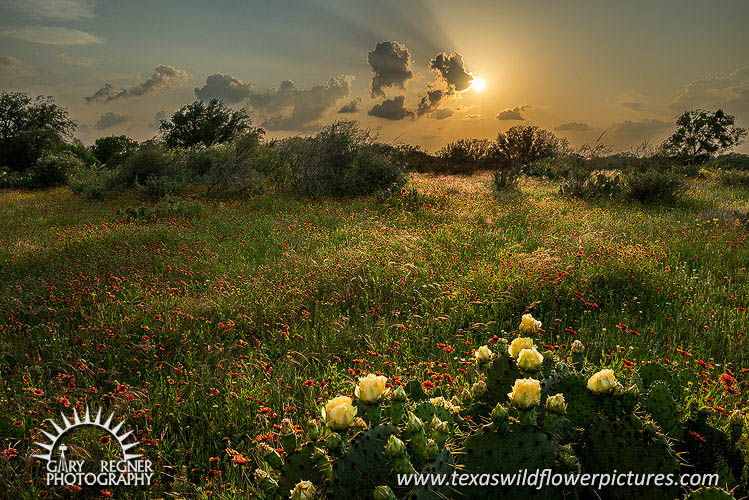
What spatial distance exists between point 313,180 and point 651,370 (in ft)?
38.5

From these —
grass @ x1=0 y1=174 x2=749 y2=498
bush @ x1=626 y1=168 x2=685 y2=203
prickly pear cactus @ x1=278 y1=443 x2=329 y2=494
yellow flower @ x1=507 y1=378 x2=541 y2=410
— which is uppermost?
bush @ x1=626 y1=168 x2=685 y2=203

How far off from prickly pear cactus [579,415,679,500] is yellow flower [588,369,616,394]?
6.1 inches

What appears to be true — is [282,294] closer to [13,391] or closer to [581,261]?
[13,391]

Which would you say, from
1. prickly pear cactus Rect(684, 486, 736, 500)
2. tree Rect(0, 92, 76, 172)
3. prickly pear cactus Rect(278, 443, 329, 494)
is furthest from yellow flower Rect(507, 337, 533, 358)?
tree Rect(0, 92, 76, 172)

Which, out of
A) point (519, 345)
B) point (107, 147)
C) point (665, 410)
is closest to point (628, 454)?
point (665, 410)

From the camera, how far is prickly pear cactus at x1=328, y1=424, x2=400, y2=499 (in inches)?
47.0

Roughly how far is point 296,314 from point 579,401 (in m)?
3.04

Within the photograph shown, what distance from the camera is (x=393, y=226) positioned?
7.61 metres

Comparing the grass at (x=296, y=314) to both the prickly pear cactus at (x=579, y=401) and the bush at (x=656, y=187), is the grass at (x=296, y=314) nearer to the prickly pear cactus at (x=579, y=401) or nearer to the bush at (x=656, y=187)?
the prickly pear cactus at (x=579, y=401)

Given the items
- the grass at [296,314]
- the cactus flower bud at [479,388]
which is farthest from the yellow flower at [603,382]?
the grass at [296,314]

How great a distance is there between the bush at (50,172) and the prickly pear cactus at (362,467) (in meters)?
23.1

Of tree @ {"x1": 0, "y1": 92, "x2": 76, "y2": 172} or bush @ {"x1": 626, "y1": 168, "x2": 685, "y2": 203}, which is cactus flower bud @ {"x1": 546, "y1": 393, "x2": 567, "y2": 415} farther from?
tree @ {"x1": 0, "y1": 92, "x2": 76, "y2": 172}

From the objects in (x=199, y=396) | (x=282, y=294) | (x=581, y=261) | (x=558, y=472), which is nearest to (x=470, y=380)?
(x=558, y=472)

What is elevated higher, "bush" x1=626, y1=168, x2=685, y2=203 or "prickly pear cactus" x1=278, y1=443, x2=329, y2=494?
"bush" x1=626, y1=168, x2=685, y2=203
